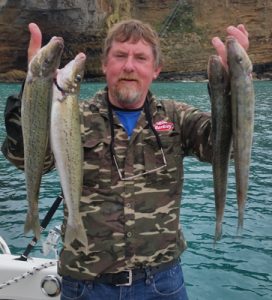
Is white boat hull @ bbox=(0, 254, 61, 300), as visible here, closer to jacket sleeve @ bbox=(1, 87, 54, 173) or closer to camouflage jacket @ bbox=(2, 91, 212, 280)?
camouflage jacket @ bbox=(2, 91, 212, 280)

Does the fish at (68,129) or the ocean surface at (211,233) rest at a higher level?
the fish at (68,129)

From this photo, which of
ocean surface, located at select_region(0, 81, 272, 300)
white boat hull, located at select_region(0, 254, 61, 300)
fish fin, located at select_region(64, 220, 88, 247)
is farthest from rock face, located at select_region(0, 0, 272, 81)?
fish fin, located at select_region(64, 220, 88, 247)

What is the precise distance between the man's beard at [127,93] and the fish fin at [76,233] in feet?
2.84

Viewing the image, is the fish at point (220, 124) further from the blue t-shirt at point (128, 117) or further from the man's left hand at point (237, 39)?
the blue t-shirt at point (128, 117)

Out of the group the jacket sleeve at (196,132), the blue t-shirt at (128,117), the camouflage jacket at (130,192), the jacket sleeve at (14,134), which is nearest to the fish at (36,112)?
the jacket sleeve at (14,134)

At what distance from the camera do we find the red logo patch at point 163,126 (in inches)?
144

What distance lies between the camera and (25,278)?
5098mm

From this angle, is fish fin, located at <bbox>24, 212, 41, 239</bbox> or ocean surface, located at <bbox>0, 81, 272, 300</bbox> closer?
fish fin, located at <bbox>24, 212, 41, 239</bbox>

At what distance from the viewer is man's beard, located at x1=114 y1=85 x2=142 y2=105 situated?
350cm

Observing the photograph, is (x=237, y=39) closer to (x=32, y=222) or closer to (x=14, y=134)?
(x=14, y=134)

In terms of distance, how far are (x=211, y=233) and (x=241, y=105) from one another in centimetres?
740

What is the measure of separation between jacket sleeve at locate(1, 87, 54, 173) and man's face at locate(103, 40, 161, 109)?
2.09 feet

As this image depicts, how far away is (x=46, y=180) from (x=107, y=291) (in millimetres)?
11355

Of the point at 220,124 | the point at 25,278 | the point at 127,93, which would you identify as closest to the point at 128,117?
the point at 127,93
